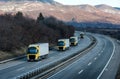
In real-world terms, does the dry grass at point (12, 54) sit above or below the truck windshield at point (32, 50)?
below

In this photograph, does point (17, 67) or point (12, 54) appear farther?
point (12, 54)

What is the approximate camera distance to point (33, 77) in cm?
3144

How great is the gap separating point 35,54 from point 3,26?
1977 centimetres

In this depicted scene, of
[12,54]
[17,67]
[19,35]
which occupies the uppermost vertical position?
[19,35]

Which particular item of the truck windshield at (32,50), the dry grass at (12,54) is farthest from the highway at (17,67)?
the dry grass at (12,54)

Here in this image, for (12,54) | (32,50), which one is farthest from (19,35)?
(32,50)

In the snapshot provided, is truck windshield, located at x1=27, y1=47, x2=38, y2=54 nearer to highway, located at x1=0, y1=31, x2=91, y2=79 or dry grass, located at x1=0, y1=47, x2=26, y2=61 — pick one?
highway, located at x1=0, y1=31, x2=91, y2=79

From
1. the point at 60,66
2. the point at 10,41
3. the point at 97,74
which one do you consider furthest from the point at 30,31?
the point at 97,74

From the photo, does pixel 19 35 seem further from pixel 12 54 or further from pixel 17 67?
pixel 17 67

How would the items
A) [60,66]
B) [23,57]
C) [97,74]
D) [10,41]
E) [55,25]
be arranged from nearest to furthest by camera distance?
[97,74] → [60,66] → [23,57] → [10,41] → [55,25]

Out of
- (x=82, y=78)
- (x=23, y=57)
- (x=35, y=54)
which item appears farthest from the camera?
(x=23, y=57)

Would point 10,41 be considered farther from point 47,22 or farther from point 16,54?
point 47,22

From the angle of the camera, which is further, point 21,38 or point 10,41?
point 21,38

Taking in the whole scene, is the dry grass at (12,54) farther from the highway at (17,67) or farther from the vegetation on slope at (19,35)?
the highway at (17,67)
